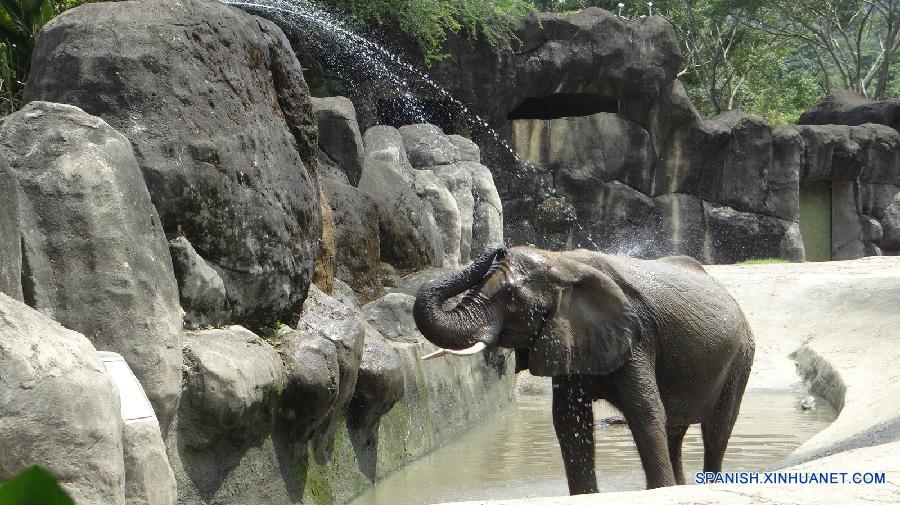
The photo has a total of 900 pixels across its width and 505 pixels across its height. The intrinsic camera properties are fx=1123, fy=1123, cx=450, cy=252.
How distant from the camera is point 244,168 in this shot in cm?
624

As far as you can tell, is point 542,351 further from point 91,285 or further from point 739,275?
point 739,275

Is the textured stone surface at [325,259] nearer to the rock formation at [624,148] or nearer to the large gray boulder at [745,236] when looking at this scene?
the rock formation at [624,148]

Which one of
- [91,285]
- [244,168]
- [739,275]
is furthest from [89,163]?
[739,275]

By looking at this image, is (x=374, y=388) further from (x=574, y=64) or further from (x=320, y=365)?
(x=574, y=64)

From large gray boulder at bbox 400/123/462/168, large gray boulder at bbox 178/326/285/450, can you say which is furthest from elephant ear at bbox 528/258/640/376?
large gray boulder at bbox 400/123/462/168

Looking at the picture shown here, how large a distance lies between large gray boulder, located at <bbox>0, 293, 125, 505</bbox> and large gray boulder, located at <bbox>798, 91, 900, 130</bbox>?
96.6 feet

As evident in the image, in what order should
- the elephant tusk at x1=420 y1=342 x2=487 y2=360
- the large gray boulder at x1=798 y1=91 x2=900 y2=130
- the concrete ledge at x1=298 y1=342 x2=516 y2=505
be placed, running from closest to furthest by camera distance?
the elephant tusk at x1=420 y1=342 x2=487 y2=360 < the concrete ledge at x1=298 y1=342 x2=516 y2=505 < the large gray boulder at x1=798 y1=91 x2=900 y2=130

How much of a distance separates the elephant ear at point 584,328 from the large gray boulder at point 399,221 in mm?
5521

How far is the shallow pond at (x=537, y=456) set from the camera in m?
7.57

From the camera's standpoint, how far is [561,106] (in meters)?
28.0

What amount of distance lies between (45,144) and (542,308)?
102 inches

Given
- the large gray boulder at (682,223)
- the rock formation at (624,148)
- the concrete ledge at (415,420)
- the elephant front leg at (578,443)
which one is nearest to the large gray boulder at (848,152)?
the rock formation at (624,148)

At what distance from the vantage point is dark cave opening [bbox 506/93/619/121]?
27.0 m

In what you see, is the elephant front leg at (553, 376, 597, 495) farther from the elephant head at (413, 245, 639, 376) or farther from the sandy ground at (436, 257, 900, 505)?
the sandy ground at (436, 257, 900, 505)
